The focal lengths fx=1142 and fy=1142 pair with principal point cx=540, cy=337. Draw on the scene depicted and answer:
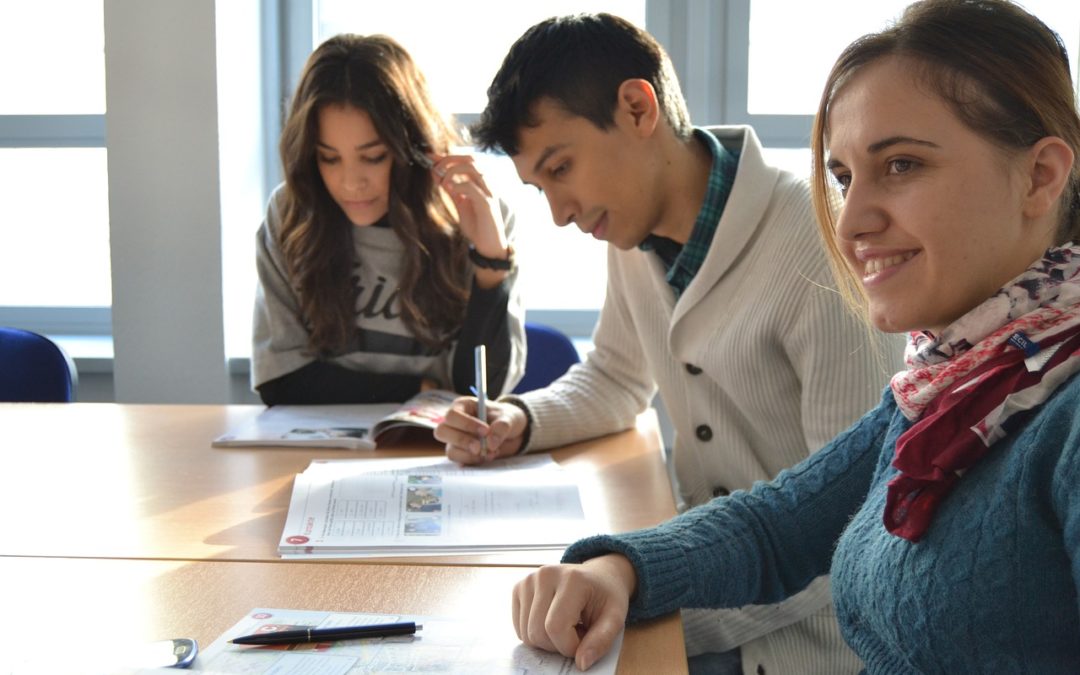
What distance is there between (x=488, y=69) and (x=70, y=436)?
70.8 inches

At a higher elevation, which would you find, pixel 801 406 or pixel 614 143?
pixel 614 143

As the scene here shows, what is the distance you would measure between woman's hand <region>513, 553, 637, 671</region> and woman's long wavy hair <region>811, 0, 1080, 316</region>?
18.8 inches

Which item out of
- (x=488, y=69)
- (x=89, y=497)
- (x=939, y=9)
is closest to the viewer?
(x=939, y=9)

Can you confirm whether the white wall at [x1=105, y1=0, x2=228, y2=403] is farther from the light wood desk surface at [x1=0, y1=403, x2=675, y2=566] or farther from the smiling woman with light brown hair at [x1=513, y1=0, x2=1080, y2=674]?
the smiling woman with light brown hair at [x1=513, y1=0, x2=1080, y2=674]

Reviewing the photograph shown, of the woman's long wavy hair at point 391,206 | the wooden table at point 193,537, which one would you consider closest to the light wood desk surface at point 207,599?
the wooden table at point 193,537

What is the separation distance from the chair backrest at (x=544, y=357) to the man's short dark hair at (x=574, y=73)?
0.71 m

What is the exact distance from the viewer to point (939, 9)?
0.97 meters

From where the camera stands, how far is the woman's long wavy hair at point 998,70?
0.91 meters

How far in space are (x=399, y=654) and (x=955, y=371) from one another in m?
0.51

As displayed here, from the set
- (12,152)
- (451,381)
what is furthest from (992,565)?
(12,152)

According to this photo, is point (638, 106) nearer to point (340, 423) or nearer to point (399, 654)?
point (340, 423)

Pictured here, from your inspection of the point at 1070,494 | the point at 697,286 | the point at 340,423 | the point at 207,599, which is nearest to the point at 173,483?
the point at 340,423

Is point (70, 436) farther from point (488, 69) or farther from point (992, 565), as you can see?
point (488, 69)

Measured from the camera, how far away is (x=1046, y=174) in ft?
3.00
